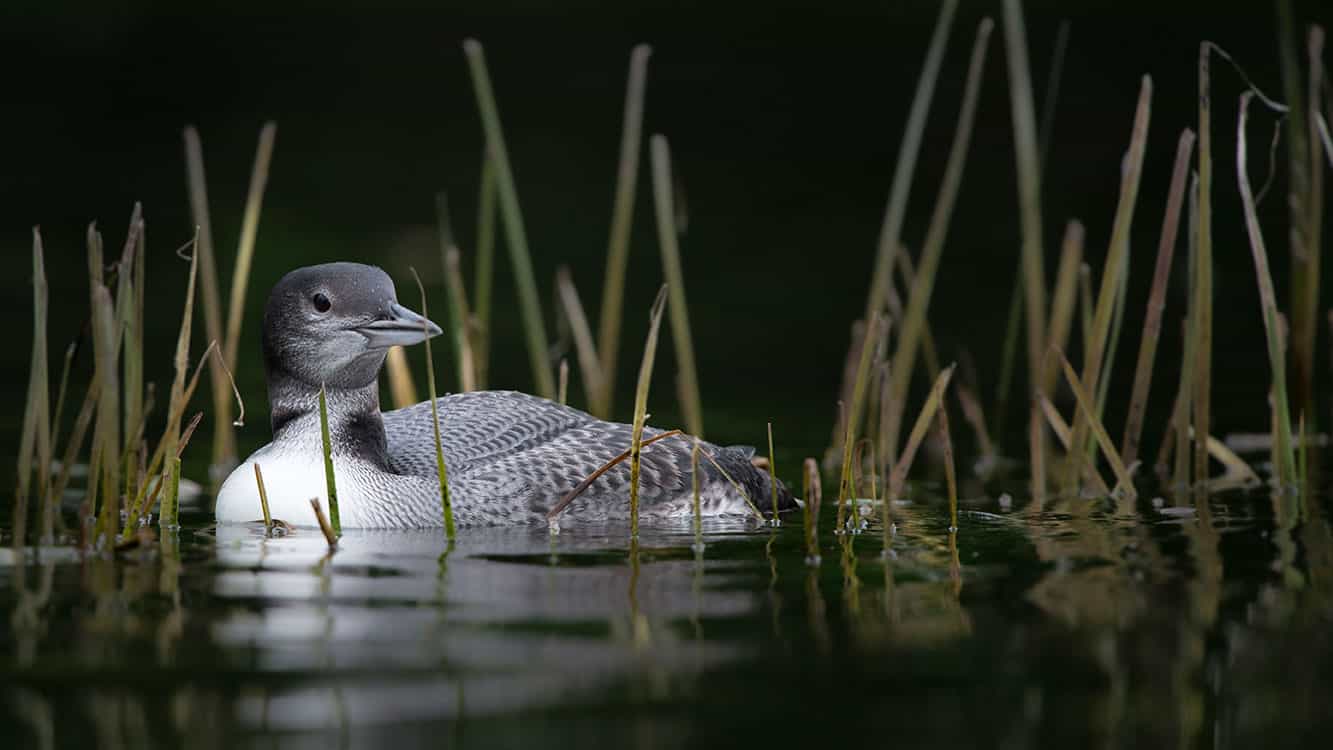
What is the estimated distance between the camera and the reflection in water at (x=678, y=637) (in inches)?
170

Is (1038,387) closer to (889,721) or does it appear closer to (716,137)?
(889,721)

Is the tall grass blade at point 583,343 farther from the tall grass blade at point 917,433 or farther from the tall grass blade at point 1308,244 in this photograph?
the tall grass blade at point 1308,244

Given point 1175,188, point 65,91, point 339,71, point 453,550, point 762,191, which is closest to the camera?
point 453,550

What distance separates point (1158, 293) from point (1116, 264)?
26cm

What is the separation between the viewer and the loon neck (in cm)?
730

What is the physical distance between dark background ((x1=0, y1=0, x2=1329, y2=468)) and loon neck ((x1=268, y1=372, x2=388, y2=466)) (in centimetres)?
196

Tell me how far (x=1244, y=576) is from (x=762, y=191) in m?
13.5

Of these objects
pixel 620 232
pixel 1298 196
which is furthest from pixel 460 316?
pixel 1298 196

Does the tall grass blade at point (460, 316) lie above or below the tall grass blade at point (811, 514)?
above

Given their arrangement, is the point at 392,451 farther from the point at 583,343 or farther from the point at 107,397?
the point at 107,397

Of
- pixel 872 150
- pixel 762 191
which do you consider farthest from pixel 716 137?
pixel 762 191

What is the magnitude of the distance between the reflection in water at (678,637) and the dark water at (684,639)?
0.04ft

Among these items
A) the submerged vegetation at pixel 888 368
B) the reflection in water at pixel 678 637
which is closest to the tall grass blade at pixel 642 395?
the submerged vegetation at pixel 888 368

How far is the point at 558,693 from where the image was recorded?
178 inches
